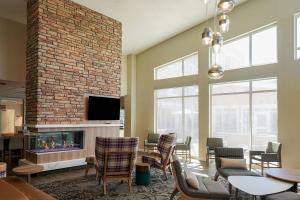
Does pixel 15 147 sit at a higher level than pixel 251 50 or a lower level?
lower

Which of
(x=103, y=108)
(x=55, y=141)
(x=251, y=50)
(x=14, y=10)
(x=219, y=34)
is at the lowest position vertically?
(x=55, y=141)

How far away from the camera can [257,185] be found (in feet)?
12.3

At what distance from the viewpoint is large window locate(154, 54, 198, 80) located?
8.65 meters

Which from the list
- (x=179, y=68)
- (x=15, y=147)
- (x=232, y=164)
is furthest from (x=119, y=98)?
(x=232, y=164)

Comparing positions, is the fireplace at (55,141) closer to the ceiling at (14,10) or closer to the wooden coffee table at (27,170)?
the wooden coffee table at (27,170)

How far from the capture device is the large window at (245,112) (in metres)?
6.89

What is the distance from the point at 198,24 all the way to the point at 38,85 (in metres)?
5.39

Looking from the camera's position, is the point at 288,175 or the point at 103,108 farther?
the point at 103,108

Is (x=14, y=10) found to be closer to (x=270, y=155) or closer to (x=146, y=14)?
(x=146, y=14)

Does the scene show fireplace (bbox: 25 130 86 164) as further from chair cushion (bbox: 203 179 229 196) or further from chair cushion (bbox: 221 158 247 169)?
chair cushion (bbox: 203 179 229 196)

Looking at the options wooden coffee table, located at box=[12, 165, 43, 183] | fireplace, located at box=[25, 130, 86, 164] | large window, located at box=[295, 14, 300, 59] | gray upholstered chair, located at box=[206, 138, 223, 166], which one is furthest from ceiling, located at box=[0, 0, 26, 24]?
large window, located at box=[295, 14, 300, 59]

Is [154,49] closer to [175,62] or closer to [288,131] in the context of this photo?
[175,62]

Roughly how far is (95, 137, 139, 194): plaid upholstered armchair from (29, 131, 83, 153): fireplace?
202 centimetres

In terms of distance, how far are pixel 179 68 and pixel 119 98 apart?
Result: 9.39 ft
